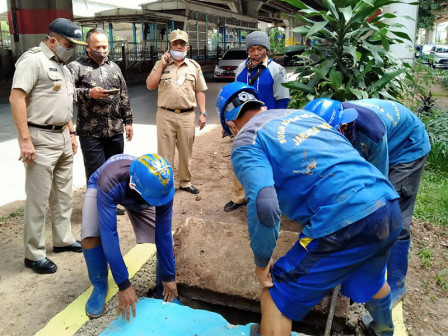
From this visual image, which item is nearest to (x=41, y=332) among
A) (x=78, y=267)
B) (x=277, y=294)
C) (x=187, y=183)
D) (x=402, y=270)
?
(x=78, y=267)

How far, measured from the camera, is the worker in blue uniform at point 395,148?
8.45 ft

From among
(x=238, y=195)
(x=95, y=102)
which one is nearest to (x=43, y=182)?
(x=95, y=102)

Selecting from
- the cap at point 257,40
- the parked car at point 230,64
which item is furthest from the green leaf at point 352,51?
the parked car at point 230,64

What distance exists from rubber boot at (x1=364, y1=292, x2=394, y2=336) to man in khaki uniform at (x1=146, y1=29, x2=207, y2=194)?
320cm

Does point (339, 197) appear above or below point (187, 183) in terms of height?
above

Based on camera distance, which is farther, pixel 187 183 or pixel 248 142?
pixel 187 183

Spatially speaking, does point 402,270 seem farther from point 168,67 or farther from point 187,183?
point 168,67

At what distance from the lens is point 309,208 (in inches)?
76.3

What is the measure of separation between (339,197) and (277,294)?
542 millimetres

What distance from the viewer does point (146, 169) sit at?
2393 millimetres

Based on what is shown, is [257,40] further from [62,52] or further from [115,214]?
[115,214]

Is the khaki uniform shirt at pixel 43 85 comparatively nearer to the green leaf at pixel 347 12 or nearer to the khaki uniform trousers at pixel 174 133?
the khaki uniform trousers at pixel 174 133

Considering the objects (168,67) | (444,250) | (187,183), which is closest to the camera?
(444,250)

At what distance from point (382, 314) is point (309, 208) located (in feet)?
3.04
